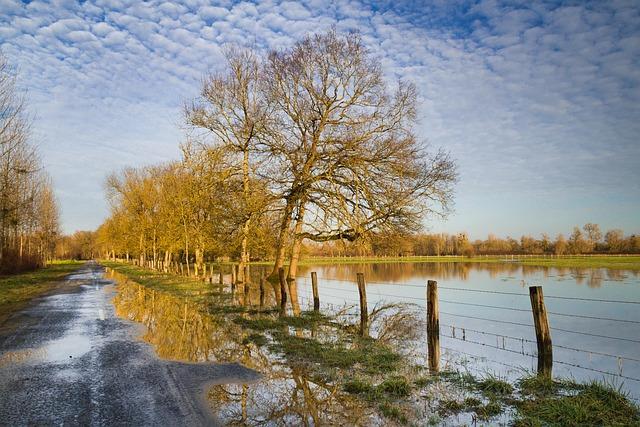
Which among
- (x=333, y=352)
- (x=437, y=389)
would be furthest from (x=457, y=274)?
(x=437, y=389)

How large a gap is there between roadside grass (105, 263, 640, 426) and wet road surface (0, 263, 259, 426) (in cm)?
178

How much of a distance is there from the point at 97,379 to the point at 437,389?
19.0 feet

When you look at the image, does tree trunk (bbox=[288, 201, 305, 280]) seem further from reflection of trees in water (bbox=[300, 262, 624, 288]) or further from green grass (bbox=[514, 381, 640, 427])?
green grass (bbox=[514, 381, 640, 427])

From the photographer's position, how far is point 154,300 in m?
20.6

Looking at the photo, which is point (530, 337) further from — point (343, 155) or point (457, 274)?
point (457, 274)

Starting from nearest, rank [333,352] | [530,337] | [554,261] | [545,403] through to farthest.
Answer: [545,403], [333,352], [530,337], [554,261]

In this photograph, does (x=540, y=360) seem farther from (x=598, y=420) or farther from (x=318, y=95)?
(x=318, y=95)

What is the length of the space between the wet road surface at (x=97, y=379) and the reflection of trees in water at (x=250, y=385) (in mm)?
370

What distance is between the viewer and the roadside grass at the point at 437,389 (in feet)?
19.5

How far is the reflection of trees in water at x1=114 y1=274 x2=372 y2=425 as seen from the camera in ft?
19.4

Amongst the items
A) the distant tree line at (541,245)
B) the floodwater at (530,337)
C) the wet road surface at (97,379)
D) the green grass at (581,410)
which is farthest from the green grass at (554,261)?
the green grass at (581,410)

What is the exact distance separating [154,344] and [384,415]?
6.71 metres

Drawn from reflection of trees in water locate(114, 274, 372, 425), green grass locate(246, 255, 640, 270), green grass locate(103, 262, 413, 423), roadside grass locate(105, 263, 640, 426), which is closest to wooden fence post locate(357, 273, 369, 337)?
green grass locate(103, 262, 413, 423)

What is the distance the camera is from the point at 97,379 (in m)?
7.53
